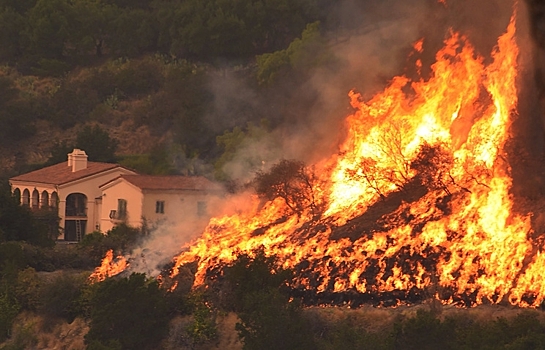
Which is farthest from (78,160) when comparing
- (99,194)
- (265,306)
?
(265,306)

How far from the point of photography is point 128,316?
2877cm

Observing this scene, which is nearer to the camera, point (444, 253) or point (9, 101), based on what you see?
point (444, 253)

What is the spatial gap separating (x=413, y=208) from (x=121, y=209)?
30.7 meters

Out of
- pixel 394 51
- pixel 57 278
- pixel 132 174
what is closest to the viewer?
pixel 57 278

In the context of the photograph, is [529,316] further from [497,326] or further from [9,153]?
[9,153]

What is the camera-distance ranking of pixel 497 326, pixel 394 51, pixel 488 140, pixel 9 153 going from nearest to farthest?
pixel 497 326 < pixel 488 140 < pixel 394 51 < pixel 9 153

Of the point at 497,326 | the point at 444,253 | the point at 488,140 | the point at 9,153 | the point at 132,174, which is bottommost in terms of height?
the point at 497,326

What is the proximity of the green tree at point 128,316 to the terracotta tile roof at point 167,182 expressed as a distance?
82.0 ft

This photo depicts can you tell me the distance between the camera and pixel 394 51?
40250 mm

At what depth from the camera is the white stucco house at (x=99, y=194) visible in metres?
56.2

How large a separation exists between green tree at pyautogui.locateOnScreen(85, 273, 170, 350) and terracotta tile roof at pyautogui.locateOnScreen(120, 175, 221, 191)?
25.0 meters

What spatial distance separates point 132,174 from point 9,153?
2172 cm

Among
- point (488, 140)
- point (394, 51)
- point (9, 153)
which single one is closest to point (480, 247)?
point (488, 140)

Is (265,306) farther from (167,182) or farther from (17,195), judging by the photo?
(167,182)
